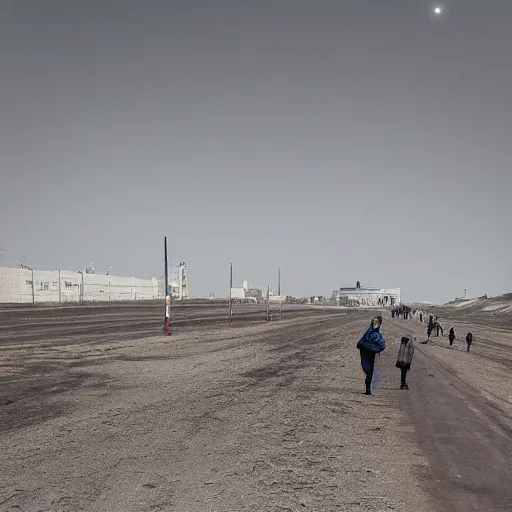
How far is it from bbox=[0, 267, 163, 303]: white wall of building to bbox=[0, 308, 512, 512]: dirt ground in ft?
201

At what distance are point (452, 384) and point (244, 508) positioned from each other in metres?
11.1

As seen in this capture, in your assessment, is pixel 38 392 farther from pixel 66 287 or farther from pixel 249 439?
pixel 66 287

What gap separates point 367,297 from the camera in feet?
515

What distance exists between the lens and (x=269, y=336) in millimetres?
29109

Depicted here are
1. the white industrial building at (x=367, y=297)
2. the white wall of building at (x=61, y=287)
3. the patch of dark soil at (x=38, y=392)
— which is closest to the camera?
the patch of dark soil at (x=38, y=392)

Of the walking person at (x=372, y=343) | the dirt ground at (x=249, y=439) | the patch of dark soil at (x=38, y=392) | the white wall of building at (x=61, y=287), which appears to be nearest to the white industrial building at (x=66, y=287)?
the white wall of building at (x=61, y=287)

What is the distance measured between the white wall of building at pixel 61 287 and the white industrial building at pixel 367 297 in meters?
77.6

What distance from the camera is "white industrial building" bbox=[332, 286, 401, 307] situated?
14962cm

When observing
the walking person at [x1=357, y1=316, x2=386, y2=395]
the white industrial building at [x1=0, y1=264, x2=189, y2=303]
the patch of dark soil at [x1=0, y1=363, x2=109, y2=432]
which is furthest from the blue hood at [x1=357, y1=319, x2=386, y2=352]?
the white industrial building at [x1=0, y1=264, x2=189, y2=303]

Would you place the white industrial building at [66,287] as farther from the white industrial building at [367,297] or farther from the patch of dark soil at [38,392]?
the white industrial building at [367,297]

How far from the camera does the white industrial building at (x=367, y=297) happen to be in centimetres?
14962


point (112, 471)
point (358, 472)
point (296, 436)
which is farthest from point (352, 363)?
point (112, 471)

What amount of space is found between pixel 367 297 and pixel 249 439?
155 m

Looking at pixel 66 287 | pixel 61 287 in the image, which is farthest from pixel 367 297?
pixel 61 287
